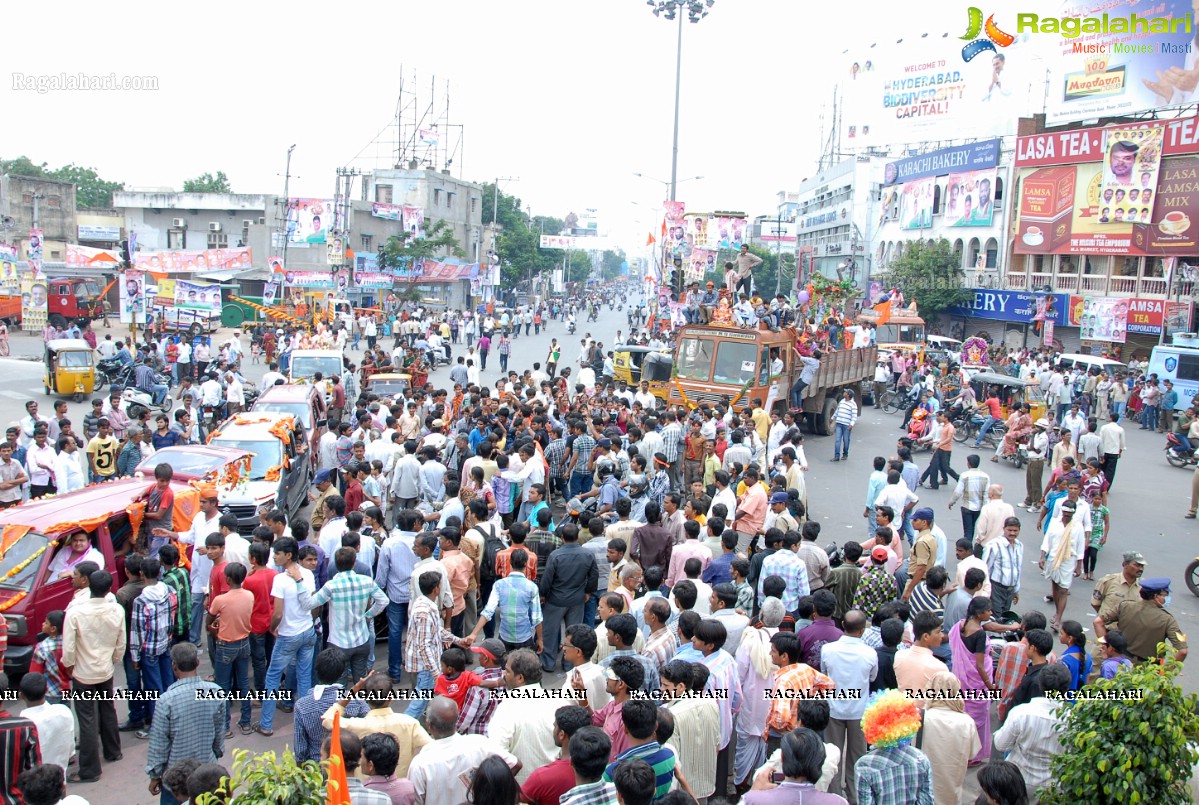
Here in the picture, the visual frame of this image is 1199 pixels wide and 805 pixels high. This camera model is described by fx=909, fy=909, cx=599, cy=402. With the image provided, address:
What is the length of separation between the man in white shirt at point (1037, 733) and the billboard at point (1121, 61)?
38.1 meters

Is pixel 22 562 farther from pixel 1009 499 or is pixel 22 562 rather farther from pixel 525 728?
pixel 1009 499

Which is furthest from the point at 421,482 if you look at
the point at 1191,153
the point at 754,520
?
the point at 1191,153

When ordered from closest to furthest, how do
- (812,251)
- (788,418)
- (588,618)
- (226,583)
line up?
(226,583), (588,618), (788,418), (812,251)

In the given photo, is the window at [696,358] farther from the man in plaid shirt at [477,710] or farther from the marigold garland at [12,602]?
the man in plaid shirt at [477,710]

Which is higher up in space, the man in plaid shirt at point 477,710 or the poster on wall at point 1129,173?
the poster on wall at point 1129,173

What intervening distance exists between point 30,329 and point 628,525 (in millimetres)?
35750

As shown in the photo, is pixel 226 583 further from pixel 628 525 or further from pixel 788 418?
pixel 788 418

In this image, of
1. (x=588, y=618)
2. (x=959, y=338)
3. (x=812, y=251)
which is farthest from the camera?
(x=812, y=251)

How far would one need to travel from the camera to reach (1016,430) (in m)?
18.8

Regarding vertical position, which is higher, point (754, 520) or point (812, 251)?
point (812, 251)

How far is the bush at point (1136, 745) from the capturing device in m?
4.23

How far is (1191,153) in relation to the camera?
1215 inches

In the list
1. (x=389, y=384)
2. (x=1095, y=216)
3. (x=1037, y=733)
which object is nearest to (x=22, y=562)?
(x=1037, y=733)

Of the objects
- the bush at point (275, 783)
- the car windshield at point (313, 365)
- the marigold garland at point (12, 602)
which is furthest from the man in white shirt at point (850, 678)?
the car windshield at point (313, 365)
